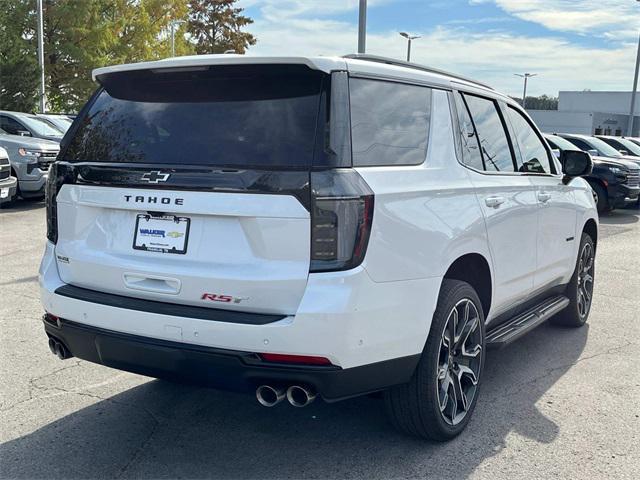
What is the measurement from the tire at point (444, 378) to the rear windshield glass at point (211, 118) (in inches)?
43.9

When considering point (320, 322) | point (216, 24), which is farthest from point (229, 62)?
point (216, 24)

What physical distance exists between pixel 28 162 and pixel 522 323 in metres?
10.8

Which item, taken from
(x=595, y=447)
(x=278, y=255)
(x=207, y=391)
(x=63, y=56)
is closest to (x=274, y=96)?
(x=278, y=255)

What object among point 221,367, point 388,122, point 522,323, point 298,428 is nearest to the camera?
point 221,367

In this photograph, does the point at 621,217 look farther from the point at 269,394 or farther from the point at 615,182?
the point at 269,394

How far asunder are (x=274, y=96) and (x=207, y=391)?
2.03 meters

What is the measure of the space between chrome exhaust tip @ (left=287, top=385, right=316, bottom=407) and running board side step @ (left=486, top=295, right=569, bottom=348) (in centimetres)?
154

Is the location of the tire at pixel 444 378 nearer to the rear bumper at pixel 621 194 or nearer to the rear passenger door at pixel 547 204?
the rear passenger door at pixel 547 204

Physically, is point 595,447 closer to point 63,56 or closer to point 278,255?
point 278,255

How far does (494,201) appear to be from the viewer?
3947 mm

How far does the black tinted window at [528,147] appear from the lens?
15.6ft

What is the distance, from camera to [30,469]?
10.5 ft

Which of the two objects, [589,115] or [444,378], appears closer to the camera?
[444,378]

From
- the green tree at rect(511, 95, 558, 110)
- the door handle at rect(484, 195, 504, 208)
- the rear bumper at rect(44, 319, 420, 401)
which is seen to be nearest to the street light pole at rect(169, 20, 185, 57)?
the door handle at rect(484, 195, 504, 208)
